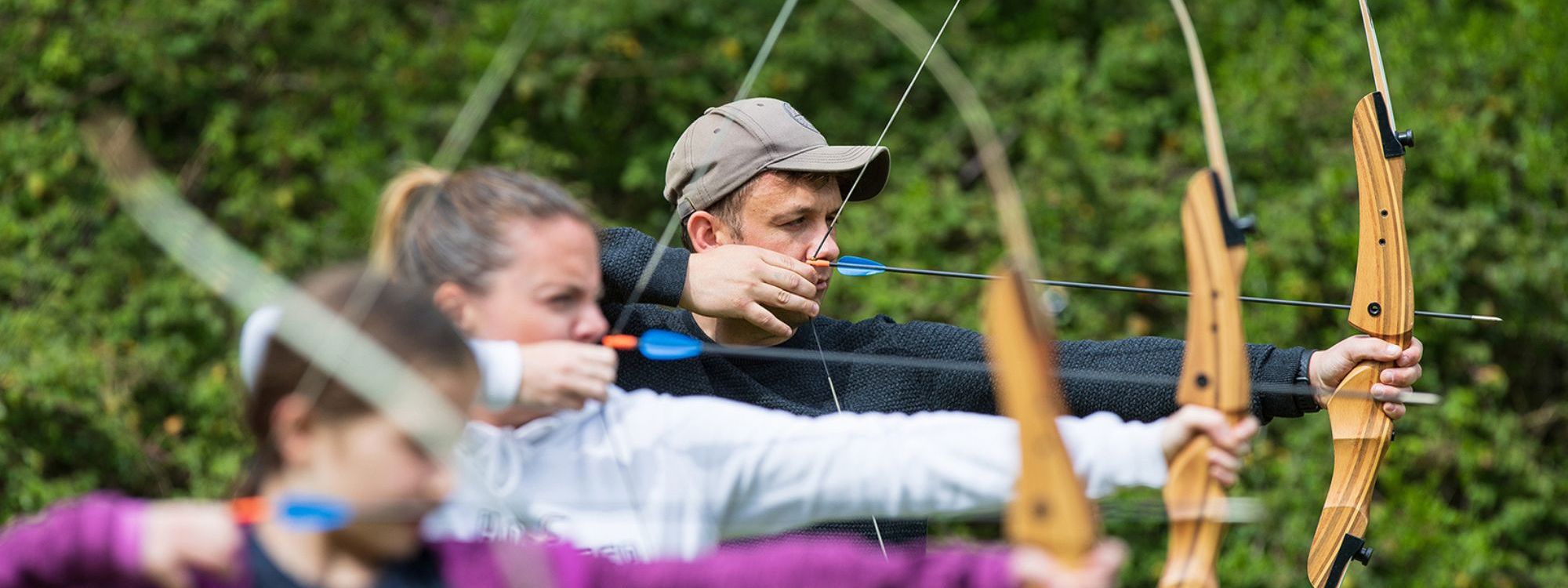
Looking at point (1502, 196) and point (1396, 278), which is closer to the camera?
point (1396, 278)

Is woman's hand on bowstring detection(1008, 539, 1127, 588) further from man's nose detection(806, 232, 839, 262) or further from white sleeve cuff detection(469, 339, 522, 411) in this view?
man's nose detection(806, 232, 839, 262)

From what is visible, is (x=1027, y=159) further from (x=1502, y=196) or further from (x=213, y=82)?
(x=213, y=82)

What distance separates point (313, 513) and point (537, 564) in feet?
0.65

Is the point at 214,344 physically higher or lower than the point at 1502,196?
lower

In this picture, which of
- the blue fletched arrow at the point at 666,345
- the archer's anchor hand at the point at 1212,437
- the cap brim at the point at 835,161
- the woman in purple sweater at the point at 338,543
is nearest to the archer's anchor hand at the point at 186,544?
the woman in purple sweater at the point at 338,543

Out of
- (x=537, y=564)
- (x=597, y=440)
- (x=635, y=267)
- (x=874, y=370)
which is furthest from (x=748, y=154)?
(x=537, y=564)

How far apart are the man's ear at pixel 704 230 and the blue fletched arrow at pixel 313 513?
1.11 metres

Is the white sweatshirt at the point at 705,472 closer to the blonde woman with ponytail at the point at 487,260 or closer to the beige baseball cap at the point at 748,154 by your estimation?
the blonde woman with ponytail at the point at 487,260

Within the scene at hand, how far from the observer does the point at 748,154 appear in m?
2.29

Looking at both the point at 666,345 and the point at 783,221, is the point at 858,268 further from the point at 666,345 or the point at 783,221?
the point at 666,345

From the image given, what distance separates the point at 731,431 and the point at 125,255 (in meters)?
4.01

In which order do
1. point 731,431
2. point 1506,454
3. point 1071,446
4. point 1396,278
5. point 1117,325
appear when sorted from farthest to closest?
point 1117,325, point 1506,454, point 1396,278, point 731,431, point 1071,446

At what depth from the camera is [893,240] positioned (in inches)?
209

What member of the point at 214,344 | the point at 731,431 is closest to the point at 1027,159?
the point at 214,344
